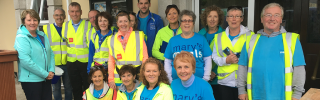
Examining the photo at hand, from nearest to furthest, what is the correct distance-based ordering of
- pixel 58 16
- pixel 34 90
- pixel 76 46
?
pixel 34 90 → pixel 76 46 → pixel 58 16

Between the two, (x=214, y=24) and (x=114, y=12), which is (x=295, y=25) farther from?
(x=114, y=12)

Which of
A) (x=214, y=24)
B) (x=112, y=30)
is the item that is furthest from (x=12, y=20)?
(x=214, y=24)

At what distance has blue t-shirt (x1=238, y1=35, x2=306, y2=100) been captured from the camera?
2227 mm

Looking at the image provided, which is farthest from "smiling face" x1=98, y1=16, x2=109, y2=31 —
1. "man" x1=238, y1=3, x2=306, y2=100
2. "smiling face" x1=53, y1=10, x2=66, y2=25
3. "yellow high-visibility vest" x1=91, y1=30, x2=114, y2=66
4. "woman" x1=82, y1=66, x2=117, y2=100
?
"man" x1=238, y1=3, x2=306, y2=100

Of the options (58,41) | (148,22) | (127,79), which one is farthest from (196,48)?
(58,41)

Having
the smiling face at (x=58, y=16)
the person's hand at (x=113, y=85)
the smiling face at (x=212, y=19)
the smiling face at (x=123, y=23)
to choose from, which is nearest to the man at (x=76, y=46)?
the smiling face at (x=58, y=16)

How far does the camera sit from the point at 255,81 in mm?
2385

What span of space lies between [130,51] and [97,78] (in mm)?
723

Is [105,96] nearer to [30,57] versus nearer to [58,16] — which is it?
[30,57]

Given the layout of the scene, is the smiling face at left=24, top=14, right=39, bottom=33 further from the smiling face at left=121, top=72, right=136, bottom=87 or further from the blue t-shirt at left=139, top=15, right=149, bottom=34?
the blue t-shirt at left=139, top=15, right=149, bottom=34

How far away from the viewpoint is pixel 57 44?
14.0 feet

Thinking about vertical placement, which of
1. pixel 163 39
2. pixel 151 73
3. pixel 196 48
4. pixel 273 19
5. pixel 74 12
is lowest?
pixel 151 73

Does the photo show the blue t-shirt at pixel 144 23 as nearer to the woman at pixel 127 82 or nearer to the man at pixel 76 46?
the man at pixel 76 46

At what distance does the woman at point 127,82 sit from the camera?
3084mm
